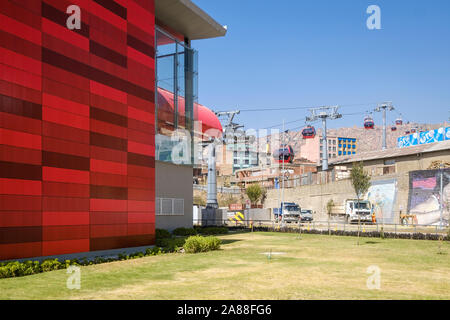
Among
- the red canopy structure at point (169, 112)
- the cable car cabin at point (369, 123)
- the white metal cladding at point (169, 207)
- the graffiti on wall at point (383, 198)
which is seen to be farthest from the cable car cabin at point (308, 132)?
the white metal cladding at point (169, 207)

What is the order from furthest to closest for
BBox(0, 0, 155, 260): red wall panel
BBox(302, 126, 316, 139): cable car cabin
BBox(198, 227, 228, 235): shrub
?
1. BBox(302, 126, 316, 139): cable car cabin
2. BBox(198, 227, 228, 235): shrub
3. BBox(0, 0, 155, 260): red wall panel

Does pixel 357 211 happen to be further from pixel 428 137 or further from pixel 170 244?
pixel 428 137

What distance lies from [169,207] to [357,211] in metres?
28.1

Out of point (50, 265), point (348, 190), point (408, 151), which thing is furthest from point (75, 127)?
point (408, 151)

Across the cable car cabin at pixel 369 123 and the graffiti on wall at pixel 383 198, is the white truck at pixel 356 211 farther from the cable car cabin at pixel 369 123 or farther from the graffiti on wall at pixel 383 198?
the cable car cabin at pixel 369 123

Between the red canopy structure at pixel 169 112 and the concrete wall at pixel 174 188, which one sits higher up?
the red canopy structure at pixel 169 112

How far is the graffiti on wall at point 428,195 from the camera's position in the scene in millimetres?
45719

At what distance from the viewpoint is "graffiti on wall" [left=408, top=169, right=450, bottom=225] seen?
4572 cm

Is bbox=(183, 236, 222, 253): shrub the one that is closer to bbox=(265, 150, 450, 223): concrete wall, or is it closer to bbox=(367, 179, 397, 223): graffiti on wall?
bbox=(265, 150, 450, 223): concrete wall

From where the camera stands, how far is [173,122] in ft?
94.9

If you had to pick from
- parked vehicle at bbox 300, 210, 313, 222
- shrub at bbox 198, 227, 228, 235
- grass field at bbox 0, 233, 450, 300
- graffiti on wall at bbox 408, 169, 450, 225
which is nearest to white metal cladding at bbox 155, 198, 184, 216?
shrub at bbox 198, 227, 228, 235

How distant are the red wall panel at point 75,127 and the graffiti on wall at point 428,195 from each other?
3601cm

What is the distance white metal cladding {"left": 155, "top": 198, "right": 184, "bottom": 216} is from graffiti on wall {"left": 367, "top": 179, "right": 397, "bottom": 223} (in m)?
31.1

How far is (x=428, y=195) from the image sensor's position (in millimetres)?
47500
